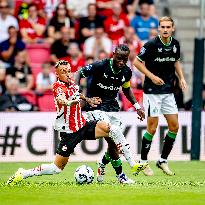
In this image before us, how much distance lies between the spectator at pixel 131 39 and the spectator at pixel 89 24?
2.09 ft

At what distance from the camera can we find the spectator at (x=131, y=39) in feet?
71.6

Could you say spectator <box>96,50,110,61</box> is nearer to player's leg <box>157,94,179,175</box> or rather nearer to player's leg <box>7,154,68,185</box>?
player's leg <box>157,94,179,175</box>

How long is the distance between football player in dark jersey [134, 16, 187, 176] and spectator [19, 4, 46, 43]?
23.6ft

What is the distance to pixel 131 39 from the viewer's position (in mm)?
21828

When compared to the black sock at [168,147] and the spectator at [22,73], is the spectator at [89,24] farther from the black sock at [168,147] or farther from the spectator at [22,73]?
the black sock at [168,147]

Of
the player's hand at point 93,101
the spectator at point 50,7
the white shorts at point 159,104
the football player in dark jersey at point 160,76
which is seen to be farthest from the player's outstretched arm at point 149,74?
the spectator at point 50,7

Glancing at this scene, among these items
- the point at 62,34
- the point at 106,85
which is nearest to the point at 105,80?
the point at 106,85

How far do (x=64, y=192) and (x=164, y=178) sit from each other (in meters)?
3.16

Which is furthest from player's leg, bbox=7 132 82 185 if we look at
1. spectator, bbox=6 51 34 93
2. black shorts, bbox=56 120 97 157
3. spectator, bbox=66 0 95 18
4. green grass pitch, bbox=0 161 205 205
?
spectator, bbox=66 0 95 18

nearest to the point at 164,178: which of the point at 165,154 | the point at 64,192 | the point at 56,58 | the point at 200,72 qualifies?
the point at 165,154

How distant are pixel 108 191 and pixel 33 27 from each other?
10786 mm

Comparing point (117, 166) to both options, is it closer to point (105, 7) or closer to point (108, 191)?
point (108, 191)

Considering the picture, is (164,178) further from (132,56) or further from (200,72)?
(132,56)

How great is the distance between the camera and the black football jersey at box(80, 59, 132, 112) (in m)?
13.4
